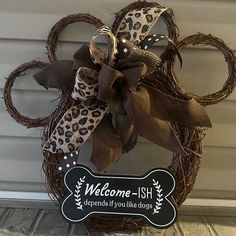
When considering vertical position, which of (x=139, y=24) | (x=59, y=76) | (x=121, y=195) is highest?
(x=139, y=24)

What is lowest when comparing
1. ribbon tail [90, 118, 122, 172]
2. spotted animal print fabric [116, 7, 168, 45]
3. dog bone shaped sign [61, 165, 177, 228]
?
dog bone shaped sign [61, 165, 177, 228]

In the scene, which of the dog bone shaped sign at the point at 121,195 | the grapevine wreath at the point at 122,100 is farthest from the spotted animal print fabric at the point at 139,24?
the dog bone shaped sign at the point at 121,195

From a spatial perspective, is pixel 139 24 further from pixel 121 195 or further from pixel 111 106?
pixel 121 195

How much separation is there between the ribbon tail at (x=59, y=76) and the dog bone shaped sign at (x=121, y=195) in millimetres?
204

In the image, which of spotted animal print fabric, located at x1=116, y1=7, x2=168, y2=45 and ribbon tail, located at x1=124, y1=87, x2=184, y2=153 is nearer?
ribbon tail, located at x1=124, y1=87, x2=184, y2=153

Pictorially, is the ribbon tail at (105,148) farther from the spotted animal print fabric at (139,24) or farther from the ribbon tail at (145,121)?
the spotted animal print fabric at (139,24)

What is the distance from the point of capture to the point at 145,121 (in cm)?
85

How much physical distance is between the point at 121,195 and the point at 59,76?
33 centimetres

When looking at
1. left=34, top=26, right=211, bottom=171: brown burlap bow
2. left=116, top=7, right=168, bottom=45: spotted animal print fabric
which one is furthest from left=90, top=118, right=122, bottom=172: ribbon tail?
left=116, top=7, right=168, bottom=45: spotted animal print fabric

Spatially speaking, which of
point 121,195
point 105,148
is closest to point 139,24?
point 105,148

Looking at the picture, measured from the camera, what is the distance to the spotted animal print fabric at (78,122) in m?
0.91

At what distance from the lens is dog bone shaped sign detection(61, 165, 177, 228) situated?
0.93m

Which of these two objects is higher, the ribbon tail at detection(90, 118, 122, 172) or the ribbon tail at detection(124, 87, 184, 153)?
the ribbon tail at detection(124, 87, 184, 153)

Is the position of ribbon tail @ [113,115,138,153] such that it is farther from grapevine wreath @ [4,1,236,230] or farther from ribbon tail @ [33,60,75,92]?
ribbon tail @ [33,60,75,92]
